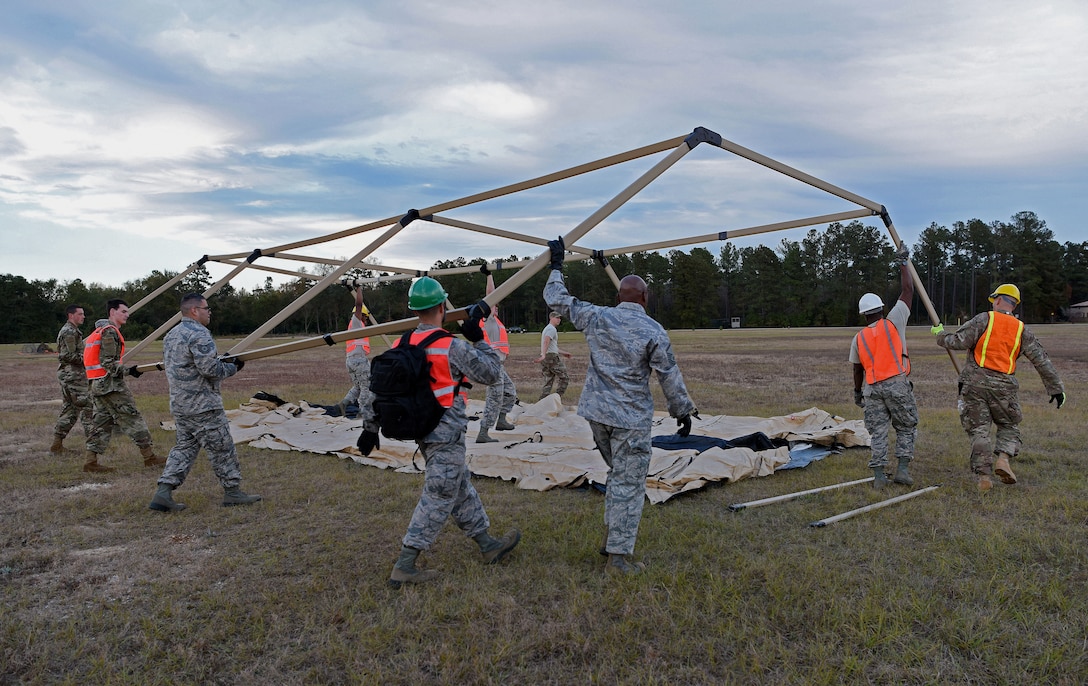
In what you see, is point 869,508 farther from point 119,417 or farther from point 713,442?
point 119,417

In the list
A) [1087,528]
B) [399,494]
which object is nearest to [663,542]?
[399,494]

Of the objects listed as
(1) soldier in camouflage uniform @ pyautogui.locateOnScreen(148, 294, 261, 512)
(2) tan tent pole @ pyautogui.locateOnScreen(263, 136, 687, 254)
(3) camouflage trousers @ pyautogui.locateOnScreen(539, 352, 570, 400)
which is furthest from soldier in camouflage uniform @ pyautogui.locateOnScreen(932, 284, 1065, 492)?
(1) soldier in camouflage uniform @ pyautogui.locateOnScreen(148, 294, 261, 512)

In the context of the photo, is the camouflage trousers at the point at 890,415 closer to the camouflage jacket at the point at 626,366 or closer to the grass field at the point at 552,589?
the grass field at the point at 552,589

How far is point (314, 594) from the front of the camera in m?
4.64

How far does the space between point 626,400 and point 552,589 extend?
4.89ft

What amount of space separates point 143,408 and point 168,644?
44.1 ft

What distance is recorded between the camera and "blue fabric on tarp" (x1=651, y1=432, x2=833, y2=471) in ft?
27.6

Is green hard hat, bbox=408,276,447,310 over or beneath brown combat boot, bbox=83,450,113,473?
over

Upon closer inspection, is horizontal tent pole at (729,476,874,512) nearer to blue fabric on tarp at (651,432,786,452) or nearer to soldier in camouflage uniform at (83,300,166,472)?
blue fabric on tarp at (651,432,786,452)

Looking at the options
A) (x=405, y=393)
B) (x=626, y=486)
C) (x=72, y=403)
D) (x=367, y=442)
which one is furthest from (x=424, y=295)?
(x=72, y=403)

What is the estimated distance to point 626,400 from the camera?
4.96 m

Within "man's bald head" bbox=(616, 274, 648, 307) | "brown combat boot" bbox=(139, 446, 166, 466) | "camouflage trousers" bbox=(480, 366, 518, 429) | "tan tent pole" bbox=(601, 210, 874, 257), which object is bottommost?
"brown combat boot" bbox=(139, 446, 166, 466)

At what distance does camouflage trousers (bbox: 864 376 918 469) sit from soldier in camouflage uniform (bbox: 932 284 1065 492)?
2.16 ft

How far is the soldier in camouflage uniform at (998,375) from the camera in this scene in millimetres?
7094
